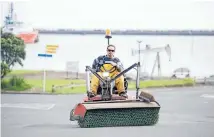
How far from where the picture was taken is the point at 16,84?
3.85 meters

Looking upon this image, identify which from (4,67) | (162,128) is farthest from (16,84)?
(162,128)

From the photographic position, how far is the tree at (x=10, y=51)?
3846 mm

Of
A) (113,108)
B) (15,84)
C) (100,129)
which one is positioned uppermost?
(15,84)

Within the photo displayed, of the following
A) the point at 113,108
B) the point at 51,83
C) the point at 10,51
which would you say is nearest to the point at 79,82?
the point at 51,83

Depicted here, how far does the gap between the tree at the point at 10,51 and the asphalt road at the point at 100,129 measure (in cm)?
19

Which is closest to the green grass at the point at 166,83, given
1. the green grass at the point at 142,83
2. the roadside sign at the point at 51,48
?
the green grass at the point at 142,83

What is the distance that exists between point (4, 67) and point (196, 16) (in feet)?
4.22

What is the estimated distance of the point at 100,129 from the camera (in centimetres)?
350

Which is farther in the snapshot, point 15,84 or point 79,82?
point 15,84

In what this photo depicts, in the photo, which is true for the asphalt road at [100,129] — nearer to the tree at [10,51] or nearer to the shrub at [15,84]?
the shrub at [15,84]

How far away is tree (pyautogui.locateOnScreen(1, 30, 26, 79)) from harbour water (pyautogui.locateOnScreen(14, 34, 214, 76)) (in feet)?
0.24

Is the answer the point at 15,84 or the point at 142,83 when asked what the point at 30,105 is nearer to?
the point at 15,84

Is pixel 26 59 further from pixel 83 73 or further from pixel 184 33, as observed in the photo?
pixel 184 33

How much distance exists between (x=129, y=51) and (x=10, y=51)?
809 mm
